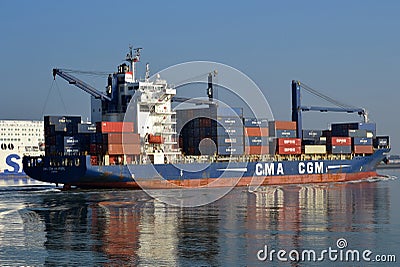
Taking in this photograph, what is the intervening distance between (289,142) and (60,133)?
58.5 feet

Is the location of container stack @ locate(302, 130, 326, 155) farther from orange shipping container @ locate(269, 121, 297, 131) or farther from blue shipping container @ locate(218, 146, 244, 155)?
blue shipping container @ locate(218, 146, 244, 155)

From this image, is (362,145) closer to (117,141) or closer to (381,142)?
(381,142)

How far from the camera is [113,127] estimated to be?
41531 millimetres

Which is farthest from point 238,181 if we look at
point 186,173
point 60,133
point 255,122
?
point 60,133

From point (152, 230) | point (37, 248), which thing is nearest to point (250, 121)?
point (152, 230)

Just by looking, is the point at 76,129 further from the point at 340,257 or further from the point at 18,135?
the point at 18,135

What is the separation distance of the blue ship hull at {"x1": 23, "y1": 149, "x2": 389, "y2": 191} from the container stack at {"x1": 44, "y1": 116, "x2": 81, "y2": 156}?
0.67 meters

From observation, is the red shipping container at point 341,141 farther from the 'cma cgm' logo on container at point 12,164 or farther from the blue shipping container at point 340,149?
the 'cma cgm' logo on container at point 12,164

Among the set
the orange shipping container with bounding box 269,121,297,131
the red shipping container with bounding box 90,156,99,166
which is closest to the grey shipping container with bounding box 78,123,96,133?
the red shipping container with bounding box 90,156,99,166

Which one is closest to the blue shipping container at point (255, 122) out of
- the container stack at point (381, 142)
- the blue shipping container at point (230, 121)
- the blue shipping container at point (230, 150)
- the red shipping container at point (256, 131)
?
the red shipping container at point (256, 131)

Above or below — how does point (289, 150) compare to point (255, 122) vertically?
below

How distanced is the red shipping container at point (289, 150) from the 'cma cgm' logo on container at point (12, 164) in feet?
93.1

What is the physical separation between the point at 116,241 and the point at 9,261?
4078 mm

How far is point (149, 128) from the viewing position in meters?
45.1
